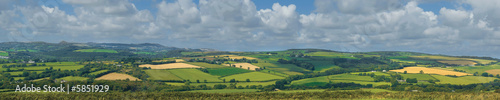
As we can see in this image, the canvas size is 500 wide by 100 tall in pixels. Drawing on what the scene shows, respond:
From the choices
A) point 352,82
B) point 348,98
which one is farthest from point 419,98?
point 352,82

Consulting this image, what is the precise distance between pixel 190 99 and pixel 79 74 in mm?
74422

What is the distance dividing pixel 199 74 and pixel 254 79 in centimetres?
1938

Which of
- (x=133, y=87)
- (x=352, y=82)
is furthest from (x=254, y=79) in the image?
(x=133, y=87)

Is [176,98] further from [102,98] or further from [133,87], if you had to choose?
[133,87]

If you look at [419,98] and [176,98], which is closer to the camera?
[419,98]

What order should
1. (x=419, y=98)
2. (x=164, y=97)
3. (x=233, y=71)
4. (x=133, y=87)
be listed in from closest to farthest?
1. (x=419, y=98)
2. (x=164, y=97)
3. (x=133, y=87)
4. (x=233, y=71)

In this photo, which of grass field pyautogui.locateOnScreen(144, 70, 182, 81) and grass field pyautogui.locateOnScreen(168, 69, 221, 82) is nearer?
grass field pyautogui.locateOnScreen(144, 70, 182, 81)

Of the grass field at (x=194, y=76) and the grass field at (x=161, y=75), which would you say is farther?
the grass field at (x=194, y=76)

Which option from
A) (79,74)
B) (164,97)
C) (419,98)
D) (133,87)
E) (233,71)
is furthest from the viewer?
(233,71)

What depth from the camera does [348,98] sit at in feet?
114

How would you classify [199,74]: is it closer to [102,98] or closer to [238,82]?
[238,82]

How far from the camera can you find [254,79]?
337 feet

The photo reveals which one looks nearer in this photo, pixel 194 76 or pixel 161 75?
pixel 161 75

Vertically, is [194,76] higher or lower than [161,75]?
lower
